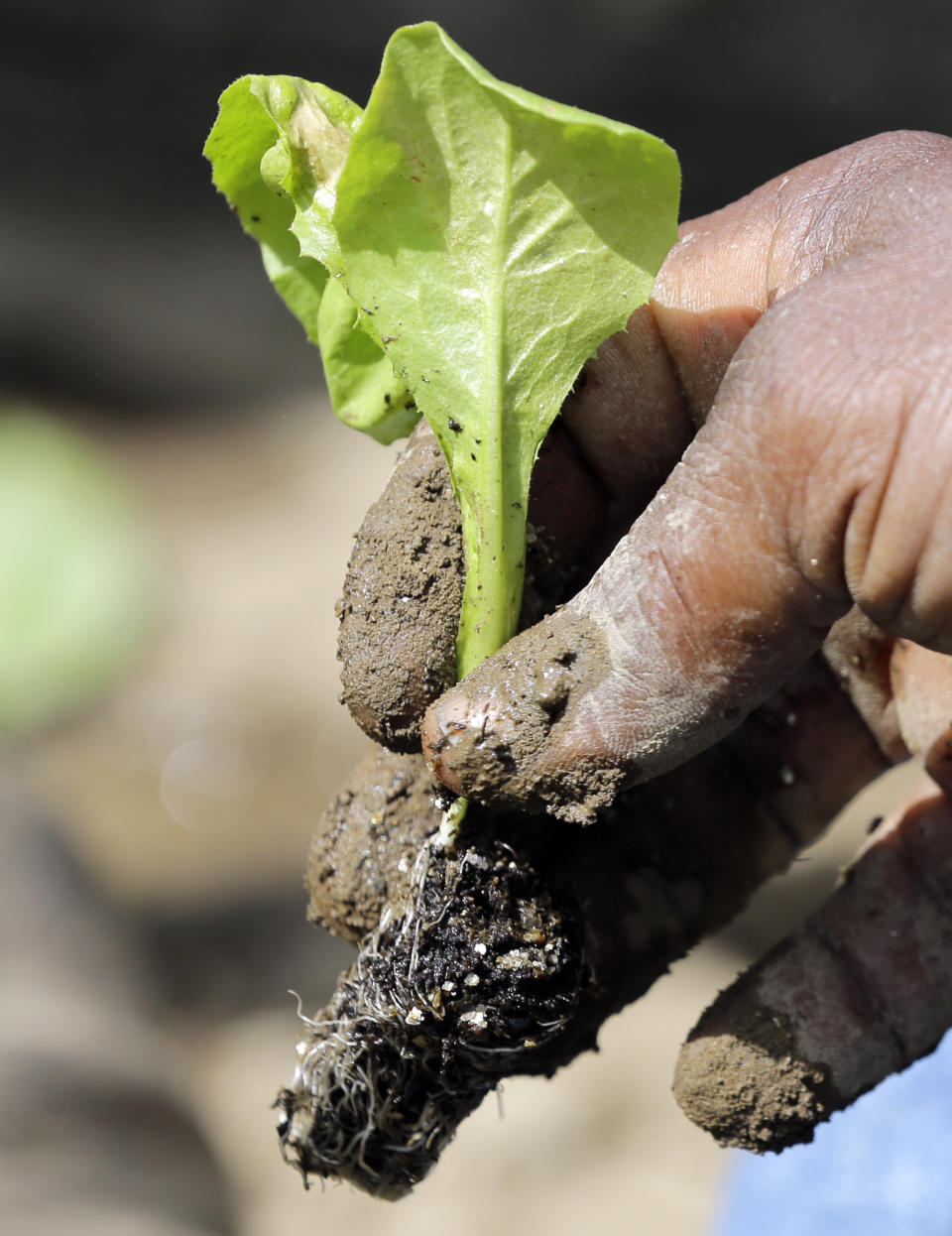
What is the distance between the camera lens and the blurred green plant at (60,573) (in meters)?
4.55

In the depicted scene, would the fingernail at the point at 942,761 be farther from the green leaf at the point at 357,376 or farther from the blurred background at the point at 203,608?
the blurred background at the point at 203,608

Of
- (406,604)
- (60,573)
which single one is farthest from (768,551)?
(60,573)

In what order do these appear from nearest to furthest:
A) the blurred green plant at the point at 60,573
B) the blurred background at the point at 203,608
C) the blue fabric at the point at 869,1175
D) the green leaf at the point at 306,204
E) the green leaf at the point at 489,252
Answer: the green leaf at the point at 489,252 < the green leaf at the point at 306,204 < the blue fabric at the point at 869,1175 < the blurred background at the point at 203,608 < the blurred green plant at the point at 60,573

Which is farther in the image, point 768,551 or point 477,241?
point 477,241

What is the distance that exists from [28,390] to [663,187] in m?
4.51

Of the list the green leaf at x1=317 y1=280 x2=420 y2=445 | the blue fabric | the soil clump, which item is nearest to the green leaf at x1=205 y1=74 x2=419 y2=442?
the green leaf at x1=317 y1=280 x2=420 y2=445

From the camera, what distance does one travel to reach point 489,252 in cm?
120

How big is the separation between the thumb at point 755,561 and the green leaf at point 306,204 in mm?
470

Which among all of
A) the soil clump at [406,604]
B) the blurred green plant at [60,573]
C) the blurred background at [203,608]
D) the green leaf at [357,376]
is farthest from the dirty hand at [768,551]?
the blurred green plant at [60,573]

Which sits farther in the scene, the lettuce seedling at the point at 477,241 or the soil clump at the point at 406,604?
the soil clump at the point at 406,604

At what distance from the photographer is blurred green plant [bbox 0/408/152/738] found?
4.55 m

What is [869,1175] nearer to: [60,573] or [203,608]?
[203,608]

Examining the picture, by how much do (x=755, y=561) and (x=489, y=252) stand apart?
0.48 m

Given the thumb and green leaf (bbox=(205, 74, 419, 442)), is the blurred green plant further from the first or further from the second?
the thumb
